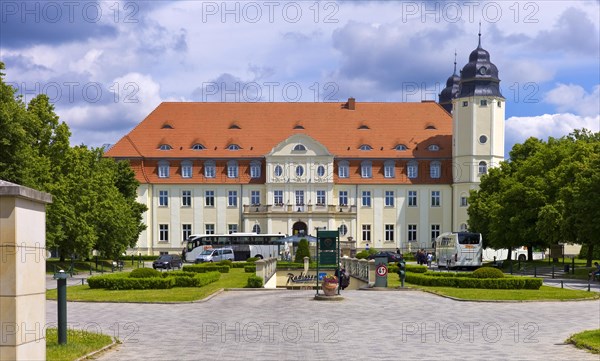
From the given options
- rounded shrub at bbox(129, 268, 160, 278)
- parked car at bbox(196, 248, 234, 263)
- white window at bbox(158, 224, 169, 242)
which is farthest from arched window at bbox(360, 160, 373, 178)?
rounded shrub at bbox(129, 268, 160, 278)

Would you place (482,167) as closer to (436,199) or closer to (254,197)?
(436,199)

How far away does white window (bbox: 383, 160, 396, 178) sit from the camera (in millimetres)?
98562

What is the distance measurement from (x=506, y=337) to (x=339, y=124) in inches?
3132

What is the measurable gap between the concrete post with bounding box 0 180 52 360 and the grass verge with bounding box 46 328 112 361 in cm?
248

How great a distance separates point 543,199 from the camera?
65000mm

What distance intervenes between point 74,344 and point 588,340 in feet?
36.9

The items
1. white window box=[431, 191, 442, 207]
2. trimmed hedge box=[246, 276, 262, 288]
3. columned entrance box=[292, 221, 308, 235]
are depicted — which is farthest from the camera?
white window box=[431, 191, 442, 207]

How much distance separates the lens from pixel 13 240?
13.6 metres

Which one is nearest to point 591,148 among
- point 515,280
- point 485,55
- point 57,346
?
point 515,280

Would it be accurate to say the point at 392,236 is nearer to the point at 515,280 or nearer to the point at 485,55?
the point at 485,55

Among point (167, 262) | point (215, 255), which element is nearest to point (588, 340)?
point (167, 262)

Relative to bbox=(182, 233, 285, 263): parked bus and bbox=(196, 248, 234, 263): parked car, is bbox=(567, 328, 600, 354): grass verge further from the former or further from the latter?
bbox=(182, 233, 285, 263): parked bus

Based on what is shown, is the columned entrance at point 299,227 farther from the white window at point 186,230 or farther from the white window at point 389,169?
the white window at point 186,230

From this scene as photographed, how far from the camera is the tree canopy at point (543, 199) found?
52.4m
